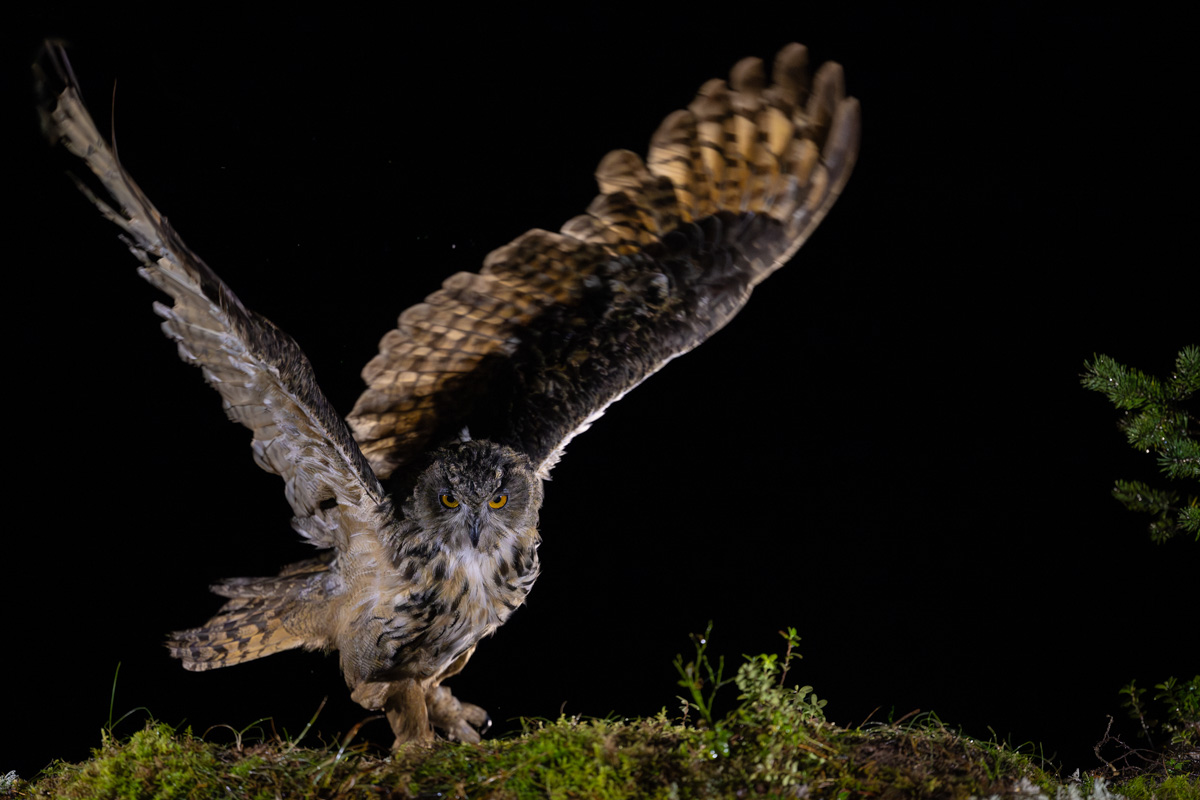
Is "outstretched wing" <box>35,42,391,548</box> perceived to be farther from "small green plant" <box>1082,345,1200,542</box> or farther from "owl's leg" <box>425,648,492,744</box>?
"small green plant" <box>1082,345,1200,542</box>

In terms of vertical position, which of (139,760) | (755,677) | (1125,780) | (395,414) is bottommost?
(1125,780)

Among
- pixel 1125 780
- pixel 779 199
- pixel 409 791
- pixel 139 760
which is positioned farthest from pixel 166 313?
pixel 1125 780

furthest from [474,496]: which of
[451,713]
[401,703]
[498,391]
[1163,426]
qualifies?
[1163,426]

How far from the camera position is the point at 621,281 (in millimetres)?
2408

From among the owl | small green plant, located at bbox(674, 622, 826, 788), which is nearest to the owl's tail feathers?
the owl

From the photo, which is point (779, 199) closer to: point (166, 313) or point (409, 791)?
point (166, 313)

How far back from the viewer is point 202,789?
5.16 ft

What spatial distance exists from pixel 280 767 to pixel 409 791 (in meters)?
0.28

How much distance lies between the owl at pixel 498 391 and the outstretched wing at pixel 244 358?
1 cm

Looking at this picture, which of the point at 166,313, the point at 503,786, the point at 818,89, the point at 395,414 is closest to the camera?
the point at 503,786

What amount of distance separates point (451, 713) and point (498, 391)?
903 mm

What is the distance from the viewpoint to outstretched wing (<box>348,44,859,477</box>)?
227cm

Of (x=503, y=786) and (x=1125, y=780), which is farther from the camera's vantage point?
(x=1125, y=780)

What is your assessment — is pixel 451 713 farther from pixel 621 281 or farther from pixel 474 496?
pixel 621 281
